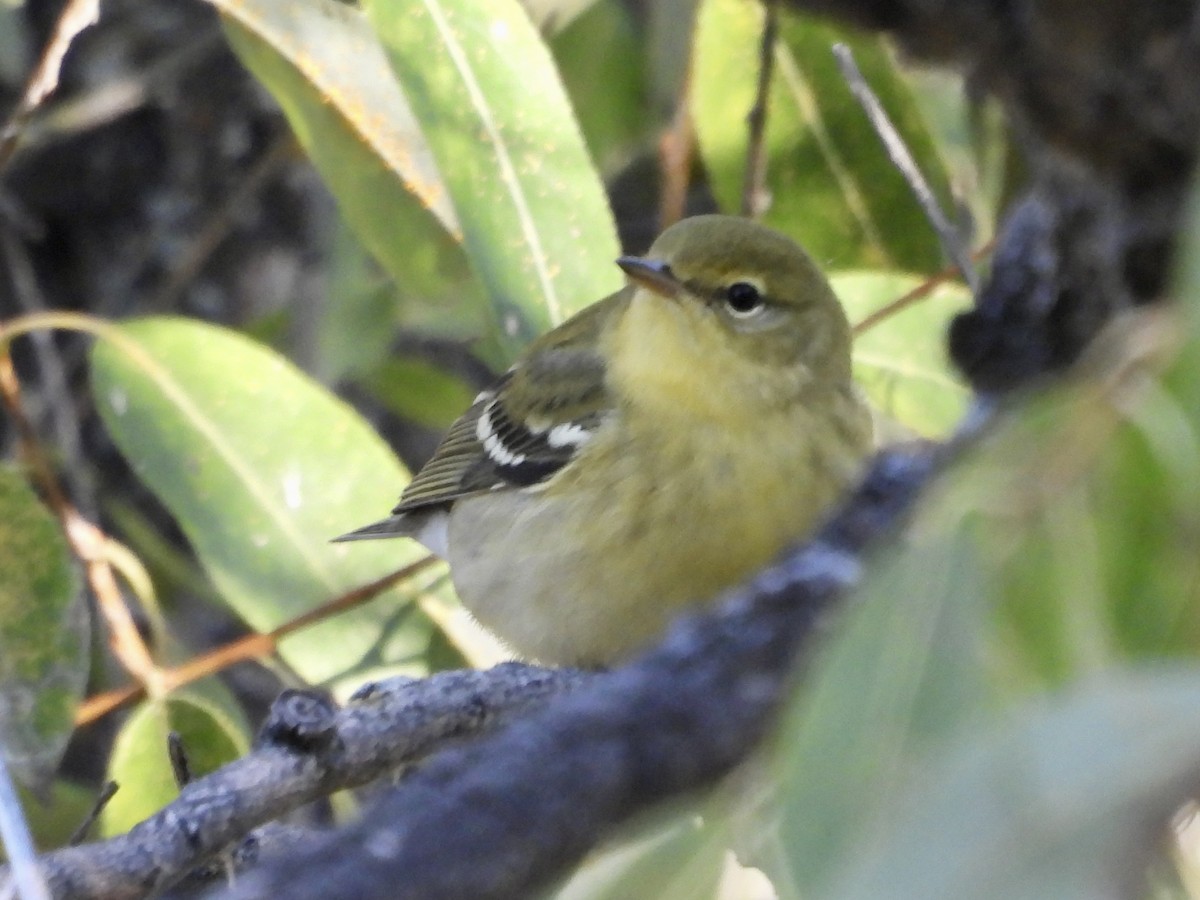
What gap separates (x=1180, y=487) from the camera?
0.72m

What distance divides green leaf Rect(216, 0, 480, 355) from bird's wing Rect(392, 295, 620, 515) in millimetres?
205

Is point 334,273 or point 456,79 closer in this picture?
point 456,79

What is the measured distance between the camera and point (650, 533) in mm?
2010

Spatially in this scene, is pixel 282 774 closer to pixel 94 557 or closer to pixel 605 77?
pixel 94 557

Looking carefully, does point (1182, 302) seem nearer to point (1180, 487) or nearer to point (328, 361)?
point (1180, 487)

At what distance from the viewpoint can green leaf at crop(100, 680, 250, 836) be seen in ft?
6.89

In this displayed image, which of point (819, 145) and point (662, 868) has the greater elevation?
point (662, 868)

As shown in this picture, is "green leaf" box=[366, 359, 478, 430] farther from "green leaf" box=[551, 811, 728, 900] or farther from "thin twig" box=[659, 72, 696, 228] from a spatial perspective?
"green leaf" box=[551, 811, 728, 900]

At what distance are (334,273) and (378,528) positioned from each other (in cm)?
71

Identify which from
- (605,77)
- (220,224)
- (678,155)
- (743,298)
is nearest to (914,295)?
(743,298)

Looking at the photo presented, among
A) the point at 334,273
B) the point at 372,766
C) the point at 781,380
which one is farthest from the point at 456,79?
the point at 372,766

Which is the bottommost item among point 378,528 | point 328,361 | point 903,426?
point 903,426

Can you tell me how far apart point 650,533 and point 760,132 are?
692mm

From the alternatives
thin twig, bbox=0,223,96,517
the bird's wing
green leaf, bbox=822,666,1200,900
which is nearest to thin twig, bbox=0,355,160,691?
the bird's wing
